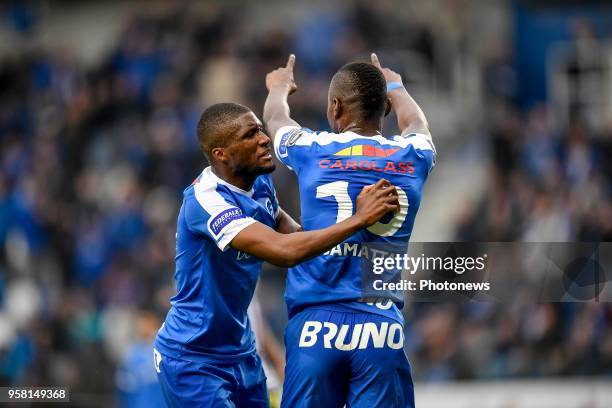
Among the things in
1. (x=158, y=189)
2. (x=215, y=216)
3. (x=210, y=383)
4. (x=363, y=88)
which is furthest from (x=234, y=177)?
(x=158, y=189)

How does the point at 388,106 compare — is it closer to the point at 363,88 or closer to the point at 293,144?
the point at 363,88

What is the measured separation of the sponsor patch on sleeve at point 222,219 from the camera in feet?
20.2

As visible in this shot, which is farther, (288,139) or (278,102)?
(278,102)

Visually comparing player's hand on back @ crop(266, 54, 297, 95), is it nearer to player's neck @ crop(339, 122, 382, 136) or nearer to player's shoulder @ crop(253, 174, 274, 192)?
player's shoulder @ crop(253, 174, 274, 192)

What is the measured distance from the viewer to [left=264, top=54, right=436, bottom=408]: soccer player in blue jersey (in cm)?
616

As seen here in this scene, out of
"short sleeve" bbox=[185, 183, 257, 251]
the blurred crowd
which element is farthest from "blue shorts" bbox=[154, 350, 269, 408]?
the blurred crowd

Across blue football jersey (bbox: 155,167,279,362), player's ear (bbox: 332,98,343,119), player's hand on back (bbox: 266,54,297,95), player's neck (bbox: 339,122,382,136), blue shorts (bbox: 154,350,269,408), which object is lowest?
blue shorts (bbox: 154,350,269,408)

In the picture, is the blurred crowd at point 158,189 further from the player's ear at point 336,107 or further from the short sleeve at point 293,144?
the player's ear at point 336,107

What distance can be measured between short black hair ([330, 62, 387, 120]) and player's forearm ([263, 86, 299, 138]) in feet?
1.18

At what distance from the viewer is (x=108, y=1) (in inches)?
811

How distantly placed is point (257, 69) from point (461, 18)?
3390 millimetres

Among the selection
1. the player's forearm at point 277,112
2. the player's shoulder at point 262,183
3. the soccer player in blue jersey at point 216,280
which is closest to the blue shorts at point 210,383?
the soccer player in blue jersey at point 216,280

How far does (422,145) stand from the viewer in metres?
6.41

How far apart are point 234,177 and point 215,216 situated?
13.6 inches
